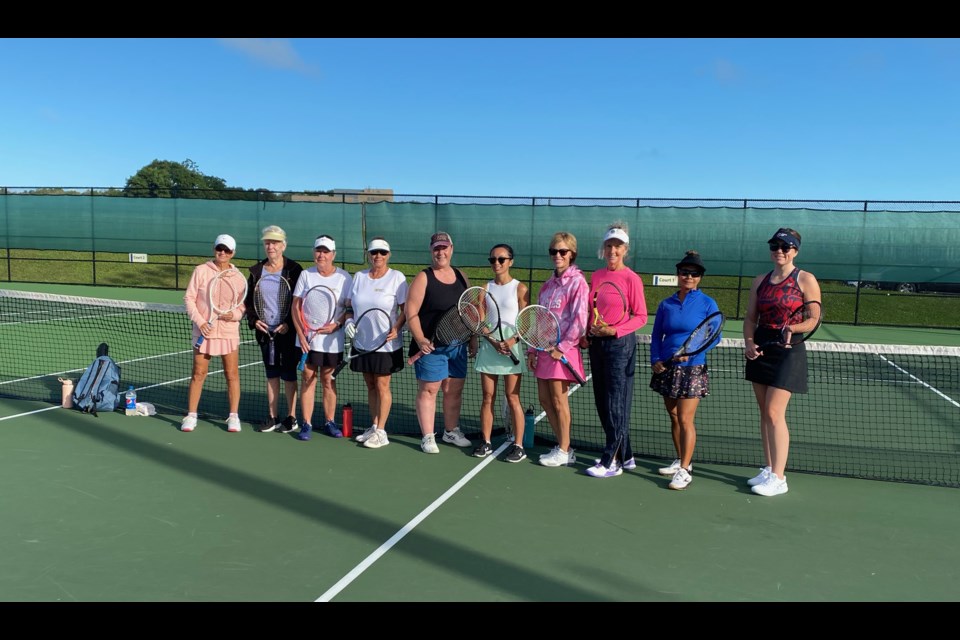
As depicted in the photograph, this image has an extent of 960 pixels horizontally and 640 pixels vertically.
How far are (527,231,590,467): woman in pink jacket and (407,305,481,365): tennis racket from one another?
55 cm

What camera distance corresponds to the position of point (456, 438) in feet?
18.6

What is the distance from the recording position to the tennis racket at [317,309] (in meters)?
5.60

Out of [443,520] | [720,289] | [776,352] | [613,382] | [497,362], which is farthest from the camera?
[720,289]

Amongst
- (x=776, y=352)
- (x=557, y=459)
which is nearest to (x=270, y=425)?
(x=557, y=459)

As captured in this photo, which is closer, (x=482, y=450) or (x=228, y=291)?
(x=482, y=450)

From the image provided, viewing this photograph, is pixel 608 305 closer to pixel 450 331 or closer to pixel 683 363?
pixel 683 363

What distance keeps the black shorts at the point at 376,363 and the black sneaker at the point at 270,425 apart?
1.03 meters

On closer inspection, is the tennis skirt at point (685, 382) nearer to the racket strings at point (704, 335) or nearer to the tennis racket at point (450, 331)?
the racket strings at point (704, 335)

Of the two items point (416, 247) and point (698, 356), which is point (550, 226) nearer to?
point (416, 247)

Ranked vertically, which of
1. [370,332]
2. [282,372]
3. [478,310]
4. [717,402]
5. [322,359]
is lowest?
[717,402]

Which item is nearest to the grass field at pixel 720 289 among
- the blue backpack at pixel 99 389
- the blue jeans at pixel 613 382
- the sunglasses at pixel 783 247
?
the blue backpack at pixel 99 389

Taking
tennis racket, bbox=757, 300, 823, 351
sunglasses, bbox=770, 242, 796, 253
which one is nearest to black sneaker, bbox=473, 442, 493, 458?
tennis racket, bbox=757, 300, 823, 351

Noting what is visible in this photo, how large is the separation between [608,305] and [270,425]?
3.05 metres
